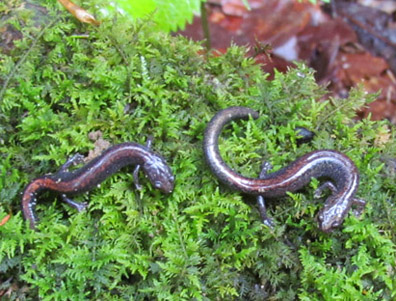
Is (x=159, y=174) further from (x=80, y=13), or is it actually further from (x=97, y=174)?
(x=80, y=13)

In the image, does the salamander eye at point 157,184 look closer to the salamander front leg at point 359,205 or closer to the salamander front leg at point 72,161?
the salamander front leg at point 72,161

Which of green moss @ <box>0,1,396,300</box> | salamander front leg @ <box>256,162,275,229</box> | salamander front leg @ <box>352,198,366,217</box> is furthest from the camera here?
salamander front leg @ <box>352,198,366,217</box>

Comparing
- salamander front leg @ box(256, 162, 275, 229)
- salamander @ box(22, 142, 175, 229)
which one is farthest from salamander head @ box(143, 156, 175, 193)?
salamander front leg @ box(256, 162, 275, 229)

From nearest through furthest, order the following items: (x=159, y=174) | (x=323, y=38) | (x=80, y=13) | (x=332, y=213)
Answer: (x=332, y=213) → (x=159, y=174) → (x=80, y=13) → (x=323, y=38)

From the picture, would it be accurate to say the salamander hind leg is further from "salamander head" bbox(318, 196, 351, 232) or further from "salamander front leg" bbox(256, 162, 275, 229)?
"salamander front leg" bbox(256, 162, 275, 229)

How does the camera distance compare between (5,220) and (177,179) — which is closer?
(5,220)

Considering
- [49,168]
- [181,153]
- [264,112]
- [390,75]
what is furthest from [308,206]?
[390,75]

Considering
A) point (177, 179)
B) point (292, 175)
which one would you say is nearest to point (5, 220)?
point (177, 179)
